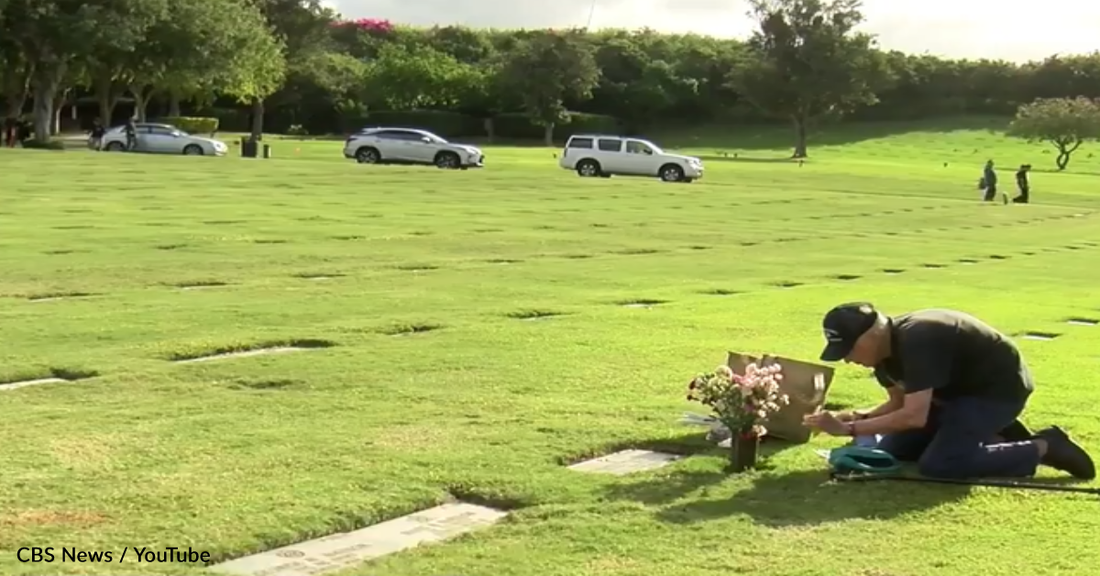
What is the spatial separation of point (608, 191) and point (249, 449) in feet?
94.5

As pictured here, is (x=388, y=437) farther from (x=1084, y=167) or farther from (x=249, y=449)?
(x=1084, y=167)

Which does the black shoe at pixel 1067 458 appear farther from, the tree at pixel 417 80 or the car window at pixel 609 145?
the tree at pixel 417 80

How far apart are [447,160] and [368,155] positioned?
2.95 metres

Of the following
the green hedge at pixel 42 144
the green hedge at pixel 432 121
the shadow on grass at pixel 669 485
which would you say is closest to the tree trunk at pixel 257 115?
the green hedge at pixel 432 121

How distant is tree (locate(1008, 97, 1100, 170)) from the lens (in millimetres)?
73562

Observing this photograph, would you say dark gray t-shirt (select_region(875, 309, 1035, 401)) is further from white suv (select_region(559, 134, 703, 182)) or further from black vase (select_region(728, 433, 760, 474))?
white suv (select_region(559, 134, 703, 182))

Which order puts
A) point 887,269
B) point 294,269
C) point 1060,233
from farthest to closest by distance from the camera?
point 1060,233, point 887,269, point 294,269

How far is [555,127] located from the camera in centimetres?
8581

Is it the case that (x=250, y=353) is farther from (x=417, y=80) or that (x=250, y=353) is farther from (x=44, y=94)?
(x=417, y=80)

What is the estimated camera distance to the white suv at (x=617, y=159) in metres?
45.3

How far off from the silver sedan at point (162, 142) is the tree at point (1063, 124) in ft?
147

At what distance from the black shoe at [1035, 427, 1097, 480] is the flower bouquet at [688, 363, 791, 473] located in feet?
4.48

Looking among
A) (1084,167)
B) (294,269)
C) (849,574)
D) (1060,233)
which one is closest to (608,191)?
(1060,233)

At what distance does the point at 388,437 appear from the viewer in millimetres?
7301
